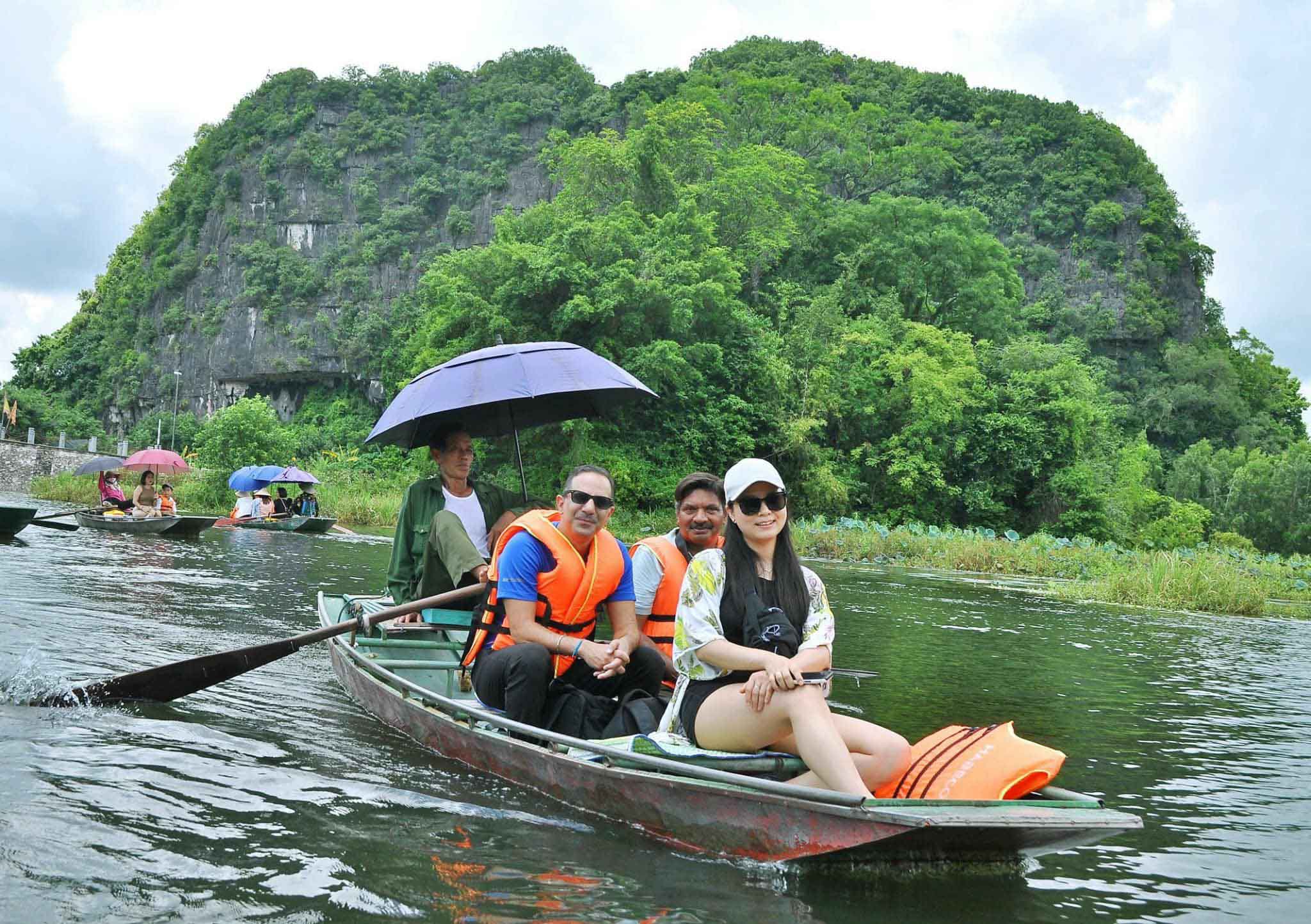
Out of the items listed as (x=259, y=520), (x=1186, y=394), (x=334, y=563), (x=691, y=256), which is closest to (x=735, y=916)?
(x=334, y=563)

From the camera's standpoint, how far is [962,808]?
3453mm

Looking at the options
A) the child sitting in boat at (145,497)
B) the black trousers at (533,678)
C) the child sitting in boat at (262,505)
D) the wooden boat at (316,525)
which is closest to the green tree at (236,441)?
the child sitting in boat at (262,505)

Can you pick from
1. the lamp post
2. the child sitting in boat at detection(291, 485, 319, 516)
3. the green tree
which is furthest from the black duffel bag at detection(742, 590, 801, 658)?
the lamp post

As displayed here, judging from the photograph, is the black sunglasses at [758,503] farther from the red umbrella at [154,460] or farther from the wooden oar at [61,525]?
the red umbrella at [154,460]

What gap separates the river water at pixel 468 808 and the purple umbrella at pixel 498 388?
1700mm

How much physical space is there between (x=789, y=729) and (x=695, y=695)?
1.26ft

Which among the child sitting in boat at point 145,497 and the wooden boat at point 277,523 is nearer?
the child sitting in boat at point 145,497

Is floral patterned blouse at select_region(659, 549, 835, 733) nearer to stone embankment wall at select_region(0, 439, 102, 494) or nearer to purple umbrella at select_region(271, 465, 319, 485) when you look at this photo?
purple umbrella at select_region(271, 465, 319, 485)

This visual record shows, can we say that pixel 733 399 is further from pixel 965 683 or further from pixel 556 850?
pixel 556 850

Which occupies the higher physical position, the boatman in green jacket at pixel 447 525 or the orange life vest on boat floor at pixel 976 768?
the boatman in green jacket at pixel 447 525

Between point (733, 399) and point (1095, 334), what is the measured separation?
32687 millimetres

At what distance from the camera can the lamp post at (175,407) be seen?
208 feet

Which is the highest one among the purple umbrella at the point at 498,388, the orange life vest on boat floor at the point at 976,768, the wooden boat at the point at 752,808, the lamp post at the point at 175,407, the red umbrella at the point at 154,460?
the lamp post at the point at 175,407

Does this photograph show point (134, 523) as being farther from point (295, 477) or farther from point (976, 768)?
point (976, 768)
